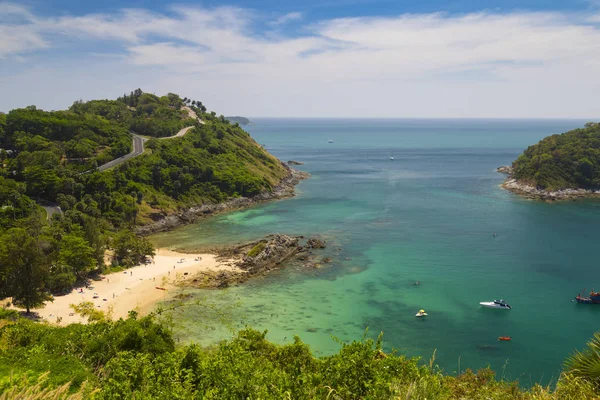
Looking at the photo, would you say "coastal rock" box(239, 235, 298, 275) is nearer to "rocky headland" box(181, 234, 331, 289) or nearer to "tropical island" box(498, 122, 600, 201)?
"rocky headland" box(181, 234, 331, 289)

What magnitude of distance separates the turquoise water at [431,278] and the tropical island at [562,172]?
8.56 metres

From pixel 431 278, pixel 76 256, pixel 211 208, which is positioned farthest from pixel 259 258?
pixel 211 208

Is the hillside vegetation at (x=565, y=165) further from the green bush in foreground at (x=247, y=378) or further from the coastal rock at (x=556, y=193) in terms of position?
the green bush in foreground at (x=247, y=378)

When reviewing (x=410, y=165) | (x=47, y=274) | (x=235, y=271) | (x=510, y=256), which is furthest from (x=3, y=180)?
(x=410, y=165)

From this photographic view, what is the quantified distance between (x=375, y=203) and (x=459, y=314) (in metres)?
56.7

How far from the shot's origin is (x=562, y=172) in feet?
358

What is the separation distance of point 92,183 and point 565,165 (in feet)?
388

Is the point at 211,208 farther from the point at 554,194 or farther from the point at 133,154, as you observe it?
the point at 554,194

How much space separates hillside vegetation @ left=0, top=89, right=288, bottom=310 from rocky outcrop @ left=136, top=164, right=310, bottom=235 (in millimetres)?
1655

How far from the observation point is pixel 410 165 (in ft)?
557

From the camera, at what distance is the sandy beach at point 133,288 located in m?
42.9

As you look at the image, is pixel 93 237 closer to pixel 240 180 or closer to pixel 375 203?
pixel 240 180

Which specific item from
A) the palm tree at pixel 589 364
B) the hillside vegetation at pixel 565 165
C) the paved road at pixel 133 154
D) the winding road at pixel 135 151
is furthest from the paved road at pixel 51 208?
the hillside vegetation at pixel 565 165

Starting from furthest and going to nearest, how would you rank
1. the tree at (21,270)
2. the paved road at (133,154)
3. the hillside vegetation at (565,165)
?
the hillside vegetation at (565,165), the paved road at (133,154), the tree at (21,270)
